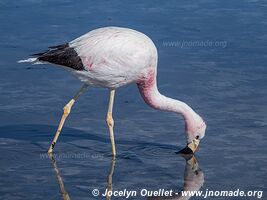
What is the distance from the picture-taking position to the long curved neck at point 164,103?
984cm

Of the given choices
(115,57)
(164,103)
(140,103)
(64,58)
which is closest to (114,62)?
(115,57)

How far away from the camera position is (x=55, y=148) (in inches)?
392

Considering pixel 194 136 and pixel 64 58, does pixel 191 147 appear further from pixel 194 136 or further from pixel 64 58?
pixel 64 58

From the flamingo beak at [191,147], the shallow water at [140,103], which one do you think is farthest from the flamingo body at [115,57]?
the flamingo beak at [191,147]

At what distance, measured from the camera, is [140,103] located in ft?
37.8

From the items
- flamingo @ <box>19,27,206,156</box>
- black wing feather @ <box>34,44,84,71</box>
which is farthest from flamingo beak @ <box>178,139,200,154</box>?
black wing feather @ <box>34,44,84,71</box>

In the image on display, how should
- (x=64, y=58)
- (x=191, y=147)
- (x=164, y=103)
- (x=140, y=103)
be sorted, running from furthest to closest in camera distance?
(x=140, y=103)
(x=164, y=103)
(x=64, y=58)
(x=191, y=147)

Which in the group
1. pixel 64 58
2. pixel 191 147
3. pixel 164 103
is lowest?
pixel 191 147

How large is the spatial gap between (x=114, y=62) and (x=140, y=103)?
1.83 metres

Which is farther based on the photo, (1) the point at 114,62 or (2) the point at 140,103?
(2) the point at 140,103

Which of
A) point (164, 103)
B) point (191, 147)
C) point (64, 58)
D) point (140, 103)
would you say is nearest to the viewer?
point (191, 147)

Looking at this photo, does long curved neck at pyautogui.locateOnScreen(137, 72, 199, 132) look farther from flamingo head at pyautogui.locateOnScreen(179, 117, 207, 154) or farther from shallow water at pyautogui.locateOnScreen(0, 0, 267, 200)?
shallow water at pyautogui.locateOnScreen(0, 0, 267, 200)

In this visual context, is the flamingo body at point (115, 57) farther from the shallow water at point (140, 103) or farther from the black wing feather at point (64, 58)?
the shallow water at point (140, 103)

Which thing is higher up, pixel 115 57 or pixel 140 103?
pixel 115 57
